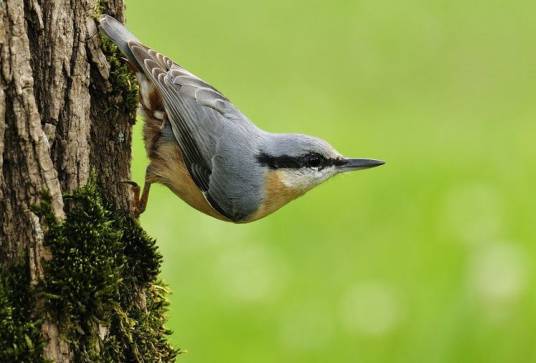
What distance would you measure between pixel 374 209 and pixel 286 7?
179 inches

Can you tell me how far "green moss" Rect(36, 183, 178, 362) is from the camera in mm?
3363

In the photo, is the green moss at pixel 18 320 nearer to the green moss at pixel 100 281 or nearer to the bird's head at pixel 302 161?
the green moss at pixel 100 281

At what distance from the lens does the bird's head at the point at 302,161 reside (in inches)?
187

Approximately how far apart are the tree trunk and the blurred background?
1945 millimetres

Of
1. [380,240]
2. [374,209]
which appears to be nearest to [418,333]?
[380,240]

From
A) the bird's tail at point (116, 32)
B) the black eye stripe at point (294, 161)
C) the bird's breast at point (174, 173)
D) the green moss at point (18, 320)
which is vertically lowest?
the green moss at point (18, 320)

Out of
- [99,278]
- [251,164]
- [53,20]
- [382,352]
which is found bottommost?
[382,352]

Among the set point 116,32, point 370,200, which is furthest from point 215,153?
point 370,200

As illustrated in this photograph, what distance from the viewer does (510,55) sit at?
11.1 meters

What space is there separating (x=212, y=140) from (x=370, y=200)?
2705 millimetres

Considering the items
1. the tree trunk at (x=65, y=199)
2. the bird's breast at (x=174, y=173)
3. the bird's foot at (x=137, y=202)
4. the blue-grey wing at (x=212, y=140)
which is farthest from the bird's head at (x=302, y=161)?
the tree trunk at (x=65, y=199)

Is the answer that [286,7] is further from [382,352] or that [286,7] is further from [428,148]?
[382,352]

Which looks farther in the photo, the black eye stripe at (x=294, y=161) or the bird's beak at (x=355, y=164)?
the bird's beak at (x=355, y=164)

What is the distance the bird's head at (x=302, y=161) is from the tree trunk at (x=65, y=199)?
1.08 meters
